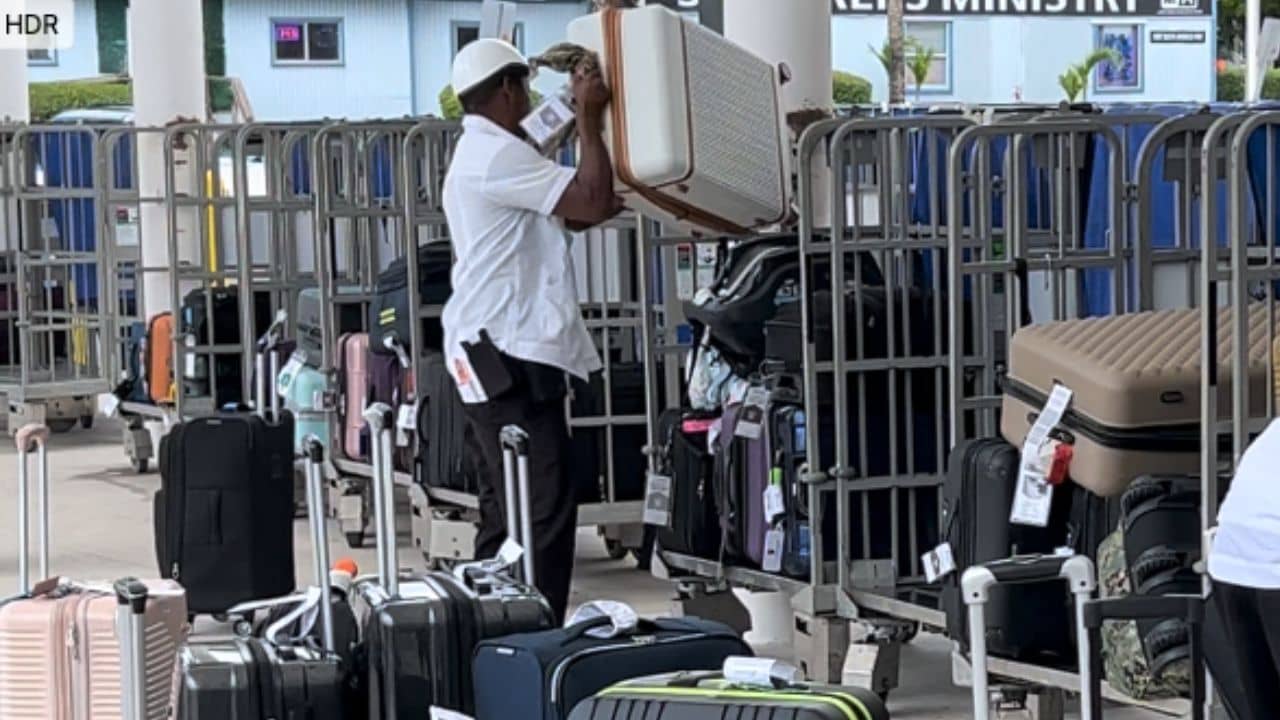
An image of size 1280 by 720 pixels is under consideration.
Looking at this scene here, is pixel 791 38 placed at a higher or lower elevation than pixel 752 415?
higher

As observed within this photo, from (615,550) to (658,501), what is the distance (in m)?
2.13

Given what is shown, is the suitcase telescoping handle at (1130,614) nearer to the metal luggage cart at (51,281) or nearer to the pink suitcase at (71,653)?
the pink suitcase at (71,653)

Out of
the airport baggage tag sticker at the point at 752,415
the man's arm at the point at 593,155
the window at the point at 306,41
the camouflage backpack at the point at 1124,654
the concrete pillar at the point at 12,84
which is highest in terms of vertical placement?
the window at the point at 306,41

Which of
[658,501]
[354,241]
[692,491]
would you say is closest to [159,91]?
[354,241]

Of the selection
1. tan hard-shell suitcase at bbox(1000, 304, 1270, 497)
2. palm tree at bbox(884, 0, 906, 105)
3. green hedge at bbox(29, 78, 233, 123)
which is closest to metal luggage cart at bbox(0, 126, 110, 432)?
tan hard-shell suitcase at bbox(1000, 304, 1270, 497)

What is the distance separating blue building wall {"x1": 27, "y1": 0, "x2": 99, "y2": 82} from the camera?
3900cm

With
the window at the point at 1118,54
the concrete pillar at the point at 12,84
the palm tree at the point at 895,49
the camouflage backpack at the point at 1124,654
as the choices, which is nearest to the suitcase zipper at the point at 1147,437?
the camouflage backpack at the point at 1124,654

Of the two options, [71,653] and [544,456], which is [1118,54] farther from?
[71,653]

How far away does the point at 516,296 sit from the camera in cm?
692

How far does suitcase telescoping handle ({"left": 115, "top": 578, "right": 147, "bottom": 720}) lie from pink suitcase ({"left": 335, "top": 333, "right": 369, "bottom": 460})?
17.1ft

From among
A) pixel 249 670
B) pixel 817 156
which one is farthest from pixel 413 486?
pixel 249 670

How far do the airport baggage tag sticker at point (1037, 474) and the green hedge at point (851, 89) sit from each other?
33772 millimetres

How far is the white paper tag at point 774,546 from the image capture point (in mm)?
7000

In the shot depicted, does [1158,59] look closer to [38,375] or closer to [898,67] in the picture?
[898,67]
